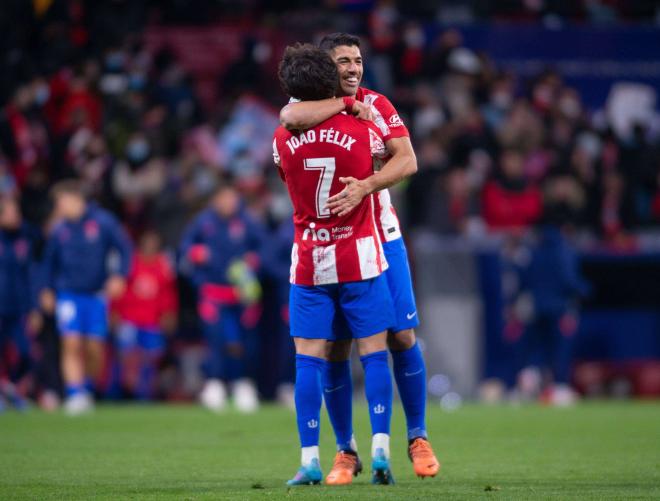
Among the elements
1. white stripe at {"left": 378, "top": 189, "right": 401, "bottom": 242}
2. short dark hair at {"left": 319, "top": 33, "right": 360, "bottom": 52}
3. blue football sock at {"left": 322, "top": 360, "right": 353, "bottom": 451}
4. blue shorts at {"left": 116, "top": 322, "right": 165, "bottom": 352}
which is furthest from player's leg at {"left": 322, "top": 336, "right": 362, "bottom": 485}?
blue shorts at {"left": 116, "top": 322, "right": 165, "bottom": 352}

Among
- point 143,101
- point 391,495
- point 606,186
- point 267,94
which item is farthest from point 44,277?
point 391,495

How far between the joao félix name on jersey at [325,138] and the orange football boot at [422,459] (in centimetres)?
169

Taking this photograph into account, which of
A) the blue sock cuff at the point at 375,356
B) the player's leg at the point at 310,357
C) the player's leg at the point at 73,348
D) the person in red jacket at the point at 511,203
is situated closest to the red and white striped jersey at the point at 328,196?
the player's leg at the point at 310,357

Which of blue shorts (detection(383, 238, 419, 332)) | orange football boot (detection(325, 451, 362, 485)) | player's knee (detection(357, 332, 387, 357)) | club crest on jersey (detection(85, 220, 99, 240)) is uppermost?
blue shorts (detection(383, 238, 419, 332))

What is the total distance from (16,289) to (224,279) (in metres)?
2.57

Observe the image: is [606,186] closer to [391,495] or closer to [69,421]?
[69,421]

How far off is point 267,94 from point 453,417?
305 inches

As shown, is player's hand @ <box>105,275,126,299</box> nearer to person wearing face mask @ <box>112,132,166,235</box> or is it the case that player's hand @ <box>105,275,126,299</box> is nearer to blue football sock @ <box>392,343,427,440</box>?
person wearing face mask @ <box>112,132,166,235</box>

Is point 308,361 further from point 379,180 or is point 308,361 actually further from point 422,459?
point 379,180

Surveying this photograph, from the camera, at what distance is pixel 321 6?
72.4ft

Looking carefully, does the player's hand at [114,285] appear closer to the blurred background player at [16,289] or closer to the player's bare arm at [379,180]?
the blurred background player at [16,289]

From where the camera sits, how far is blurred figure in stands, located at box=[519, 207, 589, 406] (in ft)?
59.2

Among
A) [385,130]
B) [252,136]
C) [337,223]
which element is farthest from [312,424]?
[252,136]

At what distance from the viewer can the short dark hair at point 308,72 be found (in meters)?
7.16
